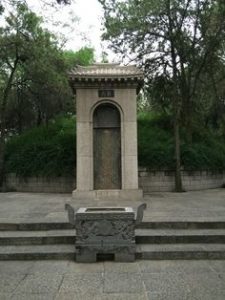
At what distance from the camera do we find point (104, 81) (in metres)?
13.6

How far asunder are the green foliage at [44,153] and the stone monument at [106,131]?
114 inches

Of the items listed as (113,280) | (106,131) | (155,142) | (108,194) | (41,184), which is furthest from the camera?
(155,142)

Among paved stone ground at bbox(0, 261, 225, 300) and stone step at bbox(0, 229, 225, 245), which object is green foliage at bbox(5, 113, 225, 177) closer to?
stone step at bbox(0, 229, 225, 245)

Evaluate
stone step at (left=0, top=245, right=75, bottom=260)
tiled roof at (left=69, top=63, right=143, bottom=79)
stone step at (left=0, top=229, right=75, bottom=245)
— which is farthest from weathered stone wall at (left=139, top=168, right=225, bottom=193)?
stone step at (left=0, top=245, right=75, bottom=260)

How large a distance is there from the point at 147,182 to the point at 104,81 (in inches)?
193

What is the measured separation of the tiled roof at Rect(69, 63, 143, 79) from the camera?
44.2 ft

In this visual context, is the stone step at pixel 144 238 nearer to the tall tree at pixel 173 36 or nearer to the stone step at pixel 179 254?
the stone step at pixel 179 254

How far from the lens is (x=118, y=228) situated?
6.70 meters

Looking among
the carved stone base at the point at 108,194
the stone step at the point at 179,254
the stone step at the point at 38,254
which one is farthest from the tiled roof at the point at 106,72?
the stone step at the point at 179,254

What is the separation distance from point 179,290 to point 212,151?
13603 millimetres

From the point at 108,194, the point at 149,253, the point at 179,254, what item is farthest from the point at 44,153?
the point at 179,254

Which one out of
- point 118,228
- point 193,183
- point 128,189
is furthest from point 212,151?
point 118,228

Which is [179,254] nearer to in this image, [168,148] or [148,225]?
[148,225]

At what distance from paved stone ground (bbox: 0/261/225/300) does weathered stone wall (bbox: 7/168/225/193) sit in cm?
981
